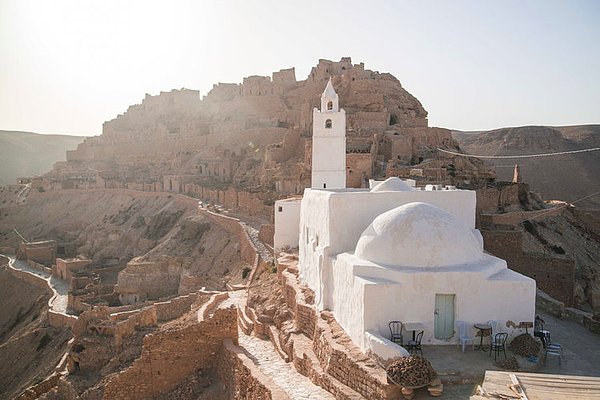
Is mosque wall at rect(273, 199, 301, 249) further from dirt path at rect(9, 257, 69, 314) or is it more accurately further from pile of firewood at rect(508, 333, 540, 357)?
pile of firewood at rect(508, 333, 540, 357)

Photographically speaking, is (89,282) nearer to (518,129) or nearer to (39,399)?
(39,399)

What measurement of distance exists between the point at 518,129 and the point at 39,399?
6336 cm

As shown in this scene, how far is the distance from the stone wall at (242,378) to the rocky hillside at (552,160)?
39281 millimetres

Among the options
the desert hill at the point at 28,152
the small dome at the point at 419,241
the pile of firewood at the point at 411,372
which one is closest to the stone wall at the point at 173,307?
the small dome at the point at 419,241

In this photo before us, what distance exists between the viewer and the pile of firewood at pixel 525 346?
8.62 metres

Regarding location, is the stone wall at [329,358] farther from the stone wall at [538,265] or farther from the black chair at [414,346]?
the stone wall at [538,265]

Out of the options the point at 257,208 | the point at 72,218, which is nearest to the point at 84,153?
the point at 72,218

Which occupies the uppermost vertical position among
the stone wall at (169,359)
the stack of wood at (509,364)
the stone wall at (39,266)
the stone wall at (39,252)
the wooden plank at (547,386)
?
the wooden plank at (547,386)

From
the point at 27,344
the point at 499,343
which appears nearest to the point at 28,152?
the point at 27,344

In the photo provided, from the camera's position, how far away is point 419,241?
934 centimetres

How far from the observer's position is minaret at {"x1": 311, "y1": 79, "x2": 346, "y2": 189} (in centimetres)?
2189

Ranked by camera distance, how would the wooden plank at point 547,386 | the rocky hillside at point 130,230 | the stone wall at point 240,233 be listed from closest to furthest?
the wooden plank at point 547,386 → the stone wall at point 240,233 → the rocky hillside at point 130,230

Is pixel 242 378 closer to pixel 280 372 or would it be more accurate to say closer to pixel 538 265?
pixel 280 372

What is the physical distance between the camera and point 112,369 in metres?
13.5
